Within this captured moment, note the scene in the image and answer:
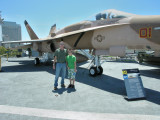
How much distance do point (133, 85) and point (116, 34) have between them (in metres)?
2.78

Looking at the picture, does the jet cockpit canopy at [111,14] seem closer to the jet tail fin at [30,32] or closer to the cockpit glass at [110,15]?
the cockpit glass at [110,15]

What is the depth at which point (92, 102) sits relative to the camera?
143 inches

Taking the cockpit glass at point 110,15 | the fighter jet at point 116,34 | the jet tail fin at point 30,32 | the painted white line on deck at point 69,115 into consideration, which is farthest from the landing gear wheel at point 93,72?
the jet tail fin at point 30,32

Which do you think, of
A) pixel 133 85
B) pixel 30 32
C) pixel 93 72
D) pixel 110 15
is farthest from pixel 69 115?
pixel 30 32

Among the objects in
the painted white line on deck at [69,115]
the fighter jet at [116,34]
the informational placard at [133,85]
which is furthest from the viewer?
the fighter jet at [116,34]

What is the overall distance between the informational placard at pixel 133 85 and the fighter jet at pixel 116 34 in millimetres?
1862

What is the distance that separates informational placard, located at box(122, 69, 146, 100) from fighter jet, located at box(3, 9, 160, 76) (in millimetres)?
1862

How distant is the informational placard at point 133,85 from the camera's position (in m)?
3.88

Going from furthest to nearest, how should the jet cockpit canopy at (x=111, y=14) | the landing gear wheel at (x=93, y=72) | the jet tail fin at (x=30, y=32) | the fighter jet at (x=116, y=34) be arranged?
1. the jet tail fin at (x=30, y=32)
2. the landing gear wheel at (x=93, y=72)
3. the jet cockpit canopy at (x=111, y=14)
4. the fighter jet at (x=116, y=34)

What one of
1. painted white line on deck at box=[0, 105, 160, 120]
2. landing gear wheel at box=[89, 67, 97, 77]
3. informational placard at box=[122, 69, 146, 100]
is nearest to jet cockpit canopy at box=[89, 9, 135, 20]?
landing gear wheel at box=[89, 67, 97, 77]

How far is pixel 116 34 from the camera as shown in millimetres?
5891

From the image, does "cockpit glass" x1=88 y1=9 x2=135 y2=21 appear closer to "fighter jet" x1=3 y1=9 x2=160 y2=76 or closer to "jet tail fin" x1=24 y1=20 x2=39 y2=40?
"fighter jet" x1=3 y1=9 x2=160 y2=76

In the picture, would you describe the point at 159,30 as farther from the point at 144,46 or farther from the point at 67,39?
the point at 67,39

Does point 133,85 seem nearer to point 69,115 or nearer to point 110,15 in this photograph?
point 69,115
